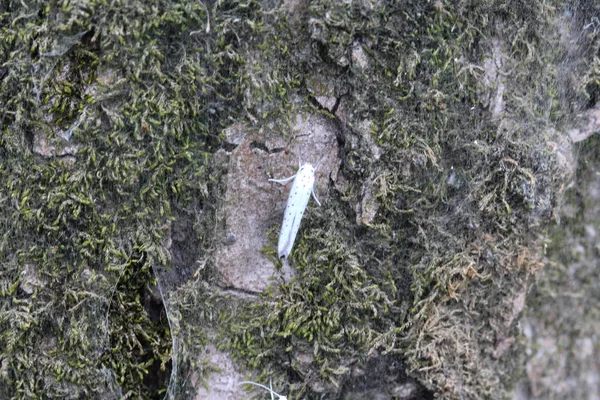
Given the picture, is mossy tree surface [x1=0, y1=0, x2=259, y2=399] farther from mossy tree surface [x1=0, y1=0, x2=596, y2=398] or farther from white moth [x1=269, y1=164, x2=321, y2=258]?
white moth [x1=269, y1=164, x2=321, y2=258]

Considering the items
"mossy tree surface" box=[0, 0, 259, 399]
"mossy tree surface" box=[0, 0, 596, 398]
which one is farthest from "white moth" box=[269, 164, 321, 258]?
"mossy tree surface" box=[0, 0, 259, 399]

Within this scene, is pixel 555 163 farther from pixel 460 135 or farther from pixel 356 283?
pixel 356 283

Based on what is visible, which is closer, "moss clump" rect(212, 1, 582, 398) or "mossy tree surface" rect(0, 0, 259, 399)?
"mossy tree surface" rect(0, 0, 259, 399)

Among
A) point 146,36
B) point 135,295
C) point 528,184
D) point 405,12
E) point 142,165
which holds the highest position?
point 405,12

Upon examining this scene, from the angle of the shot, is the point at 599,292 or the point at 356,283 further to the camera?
the point at 599,292

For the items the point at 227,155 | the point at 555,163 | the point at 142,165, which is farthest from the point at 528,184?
the point at 142,165

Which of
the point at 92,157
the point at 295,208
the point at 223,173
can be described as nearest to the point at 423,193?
the point at 295,208
